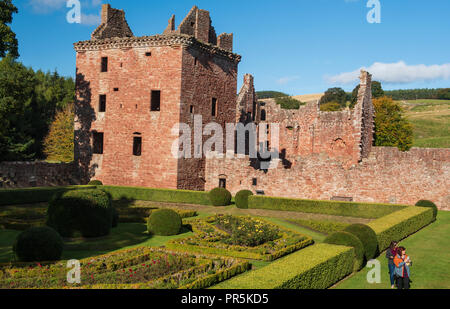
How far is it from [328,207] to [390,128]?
31130 millimetres

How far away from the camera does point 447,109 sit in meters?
91.9

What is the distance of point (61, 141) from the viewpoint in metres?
50.8

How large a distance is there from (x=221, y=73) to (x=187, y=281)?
25.2 metres

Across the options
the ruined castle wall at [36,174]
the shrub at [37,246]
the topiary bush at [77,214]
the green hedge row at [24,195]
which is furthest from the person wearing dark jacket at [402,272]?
the ruined castle wall at [36,174]

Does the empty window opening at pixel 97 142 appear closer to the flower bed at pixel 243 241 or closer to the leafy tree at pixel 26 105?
the leafy tree at pixel 26 105

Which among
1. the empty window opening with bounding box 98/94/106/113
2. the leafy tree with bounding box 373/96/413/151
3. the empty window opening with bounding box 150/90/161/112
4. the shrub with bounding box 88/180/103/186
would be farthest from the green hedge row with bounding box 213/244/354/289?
the leafy tree with bounding box 373/96/413/151

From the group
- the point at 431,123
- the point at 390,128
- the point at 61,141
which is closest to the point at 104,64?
the point at 61,141

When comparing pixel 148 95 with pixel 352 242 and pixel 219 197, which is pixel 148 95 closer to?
pixel 219 197

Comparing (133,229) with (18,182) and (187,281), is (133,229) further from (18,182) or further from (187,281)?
(18,182)

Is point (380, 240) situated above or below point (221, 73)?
below

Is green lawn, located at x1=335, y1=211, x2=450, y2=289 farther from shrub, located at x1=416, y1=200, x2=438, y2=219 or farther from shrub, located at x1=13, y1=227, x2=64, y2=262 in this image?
shrub, located at x1=13, y1=227, x2=64, y2=262

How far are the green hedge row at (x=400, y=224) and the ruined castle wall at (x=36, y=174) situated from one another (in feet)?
76.9

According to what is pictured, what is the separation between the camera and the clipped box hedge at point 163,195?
2888 centimetres
